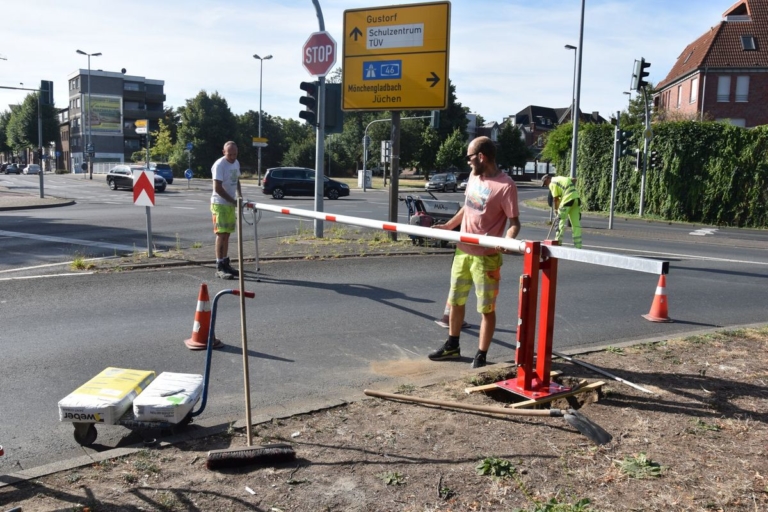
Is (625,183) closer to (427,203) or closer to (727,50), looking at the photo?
(427,203)

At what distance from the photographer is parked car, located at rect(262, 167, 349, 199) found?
35.4 m

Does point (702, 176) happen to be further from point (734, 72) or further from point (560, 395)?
point (560, 395)

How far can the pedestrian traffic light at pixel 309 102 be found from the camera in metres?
14.6

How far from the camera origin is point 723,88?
4809 cm

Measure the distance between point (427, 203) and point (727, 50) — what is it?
43.7 meters

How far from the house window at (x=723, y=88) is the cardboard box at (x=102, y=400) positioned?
2066 inches

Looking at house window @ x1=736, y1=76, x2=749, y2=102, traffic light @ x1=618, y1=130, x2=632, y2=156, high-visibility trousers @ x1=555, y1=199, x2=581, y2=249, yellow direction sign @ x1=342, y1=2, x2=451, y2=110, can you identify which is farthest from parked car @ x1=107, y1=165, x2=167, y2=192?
house window @ x1=736, y1=76, x2=749, y2=102

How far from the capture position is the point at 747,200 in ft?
88.8

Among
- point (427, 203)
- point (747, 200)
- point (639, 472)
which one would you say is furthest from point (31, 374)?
point (747, 200)

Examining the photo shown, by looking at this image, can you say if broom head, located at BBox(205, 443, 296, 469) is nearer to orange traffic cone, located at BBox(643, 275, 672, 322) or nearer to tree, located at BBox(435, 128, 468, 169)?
orange traffic cone, located at BBox(643, 275, 672, 322)

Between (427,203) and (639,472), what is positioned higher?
(427,203)

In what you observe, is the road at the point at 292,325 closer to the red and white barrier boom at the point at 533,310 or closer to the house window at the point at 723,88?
the red and white barrier boom at the point at 533,310

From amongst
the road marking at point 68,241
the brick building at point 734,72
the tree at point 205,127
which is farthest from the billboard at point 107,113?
the road marking at point 68,241

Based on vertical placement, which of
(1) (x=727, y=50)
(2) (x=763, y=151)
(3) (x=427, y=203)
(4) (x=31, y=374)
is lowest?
(4) (x=31, y=374)
